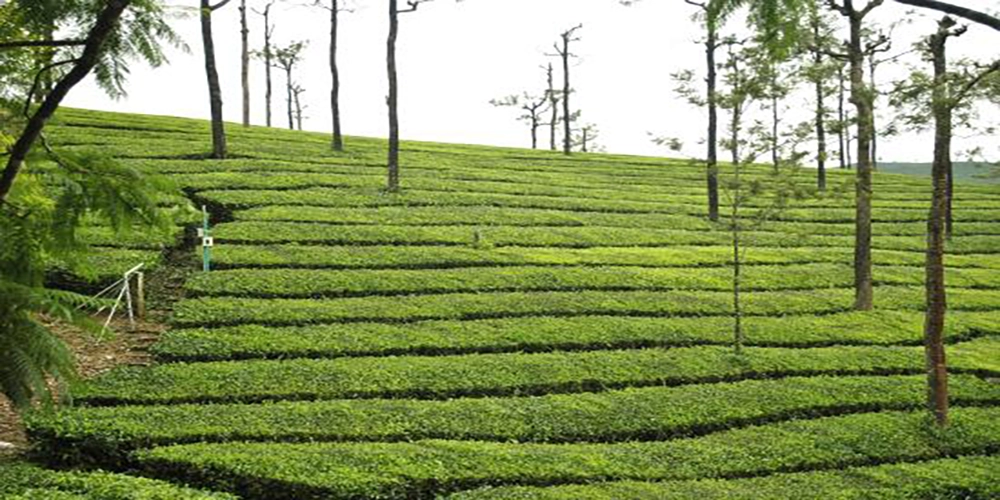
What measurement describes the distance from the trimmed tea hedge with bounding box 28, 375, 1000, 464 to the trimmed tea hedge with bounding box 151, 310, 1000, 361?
8.09 feet

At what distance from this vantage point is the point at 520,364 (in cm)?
1714

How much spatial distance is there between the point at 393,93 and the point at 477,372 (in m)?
17.2

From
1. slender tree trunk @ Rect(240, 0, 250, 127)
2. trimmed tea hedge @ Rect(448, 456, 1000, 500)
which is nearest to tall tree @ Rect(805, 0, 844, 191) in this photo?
trimmed tea hedge @ Rect(448, 456, 1000, 500)

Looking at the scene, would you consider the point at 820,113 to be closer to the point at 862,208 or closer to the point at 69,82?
the point at 862,208

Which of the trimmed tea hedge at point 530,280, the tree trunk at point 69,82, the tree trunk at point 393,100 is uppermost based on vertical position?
the tree trunk at point 393,100

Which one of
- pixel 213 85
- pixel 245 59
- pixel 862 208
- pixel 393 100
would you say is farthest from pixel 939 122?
pixel 245 59

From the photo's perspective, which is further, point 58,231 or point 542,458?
point 542,458

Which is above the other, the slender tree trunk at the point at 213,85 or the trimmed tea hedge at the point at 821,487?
the slender tree trunk at the point at 213,85

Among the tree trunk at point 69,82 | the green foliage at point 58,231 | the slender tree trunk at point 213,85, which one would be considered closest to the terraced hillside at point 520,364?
the slender tree trunk at point 213,85

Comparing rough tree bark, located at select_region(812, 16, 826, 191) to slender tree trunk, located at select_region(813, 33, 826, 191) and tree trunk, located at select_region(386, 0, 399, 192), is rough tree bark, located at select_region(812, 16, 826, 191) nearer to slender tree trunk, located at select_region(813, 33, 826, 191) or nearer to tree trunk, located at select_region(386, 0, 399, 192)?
slender tree trunk, located at select_region(813, 33, 826, 191)

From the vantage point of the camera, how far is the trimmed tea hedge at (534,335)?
55.3 feet

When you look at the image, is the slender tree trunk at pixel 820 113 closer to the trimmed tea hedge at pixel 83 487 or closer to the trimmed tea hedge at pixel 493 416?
the trimmed tea hedge at pixel 493 416

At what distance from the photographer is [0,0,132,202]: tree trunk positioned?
246 inches

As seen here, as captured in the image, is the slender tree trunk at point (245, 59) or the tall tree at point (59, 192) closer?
the tall tree at point (59, 192)
